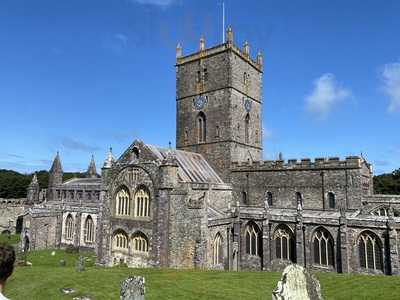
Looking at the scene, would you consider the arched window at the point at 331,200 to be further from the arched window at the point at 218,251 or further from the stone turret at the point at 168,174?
the stone turret at the point at 168,174

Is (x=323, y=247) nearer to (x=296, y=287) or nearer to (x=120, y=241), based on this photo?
(x=120, y=241)

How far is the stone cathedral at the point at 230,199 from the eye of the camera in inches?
1023

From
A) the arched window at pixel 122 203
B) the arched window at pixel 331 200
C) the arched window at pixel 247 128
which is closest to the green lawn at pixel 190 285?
the arched window at pixel 122 203

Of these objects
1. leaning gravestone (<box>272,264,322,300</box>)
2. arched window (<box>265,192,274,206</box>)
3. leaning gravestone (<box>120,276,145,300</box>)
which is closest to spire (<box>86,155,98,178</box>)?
arched window (<box>265,192,274,206</box>)

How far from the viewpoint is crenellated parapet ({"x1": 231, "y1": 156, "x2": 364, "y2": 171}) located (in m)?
29.8

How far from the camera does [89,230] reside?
45.9m

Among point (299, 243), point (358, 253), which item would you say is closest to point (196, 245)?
point (299, 243)

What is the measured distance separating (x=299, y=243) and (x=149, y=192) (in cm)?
1382

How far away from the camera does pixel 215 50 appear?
3975 centimetres

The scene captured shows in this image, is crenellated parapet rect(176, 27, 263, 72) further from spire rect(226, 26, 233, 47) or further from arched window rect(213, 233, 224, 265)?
arched window rect(213, 233, 224, 265)

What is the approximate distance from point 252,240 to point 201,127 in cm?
1612

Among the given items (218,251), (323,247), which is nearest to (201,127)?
(218,251)

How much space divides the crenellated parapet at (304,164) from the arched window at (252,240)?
24.5ft

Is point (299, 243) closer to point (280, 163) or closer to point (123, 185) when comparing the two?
point (280, 163)
